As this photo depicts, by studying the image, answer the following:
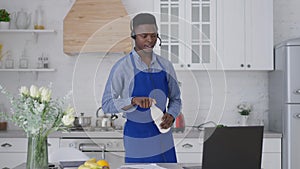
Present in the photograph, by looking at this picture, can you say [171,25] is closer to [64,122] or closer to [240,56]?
[64,122]

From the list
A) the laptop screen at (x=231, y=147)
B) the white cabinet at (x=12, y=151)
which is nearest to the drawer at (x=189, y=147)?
the white cabinet at (x=12, y=151)

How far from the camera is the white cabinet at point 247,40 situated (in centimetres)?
475

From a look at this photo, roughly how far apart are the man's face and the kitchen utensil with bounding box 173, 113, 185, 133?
0.43 metres

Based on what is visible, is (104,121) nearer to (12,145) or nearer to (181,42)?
(12,145)

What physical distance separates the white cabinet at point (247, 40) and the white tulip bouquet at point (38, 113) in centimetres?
279

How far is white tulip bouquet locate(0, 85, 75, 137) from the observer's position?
2.14 meters

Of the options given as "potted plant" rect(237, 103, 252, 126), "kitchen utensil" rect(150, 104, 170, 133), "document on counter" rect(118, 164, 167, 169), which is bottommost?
"document on counter" rect(118, 164, 167, 169)

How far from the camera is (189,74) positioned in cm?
266

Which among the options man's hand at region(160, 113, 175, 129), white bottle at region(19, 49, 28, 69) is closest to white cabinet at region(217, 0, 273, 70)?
white bottle at region(19, 49, 28, 69)

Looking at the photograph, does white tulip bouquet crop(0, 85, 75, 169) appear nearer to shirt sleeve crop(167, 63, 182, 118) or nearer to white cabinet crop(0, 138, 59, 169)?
shirt sleeve crop(167, 63, 182, 118)

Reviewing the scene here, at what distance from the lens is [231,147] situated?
2.06m

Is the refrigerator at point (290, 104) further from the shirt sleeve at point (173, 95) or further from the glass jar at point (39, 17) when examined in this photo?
the glass jar at point (39, 17)

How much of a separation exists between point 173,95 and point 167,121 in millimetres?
146

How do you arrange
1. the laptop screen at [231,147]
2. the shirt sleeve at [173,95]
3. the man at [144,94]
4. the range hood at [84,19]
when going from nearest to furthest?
the laptop screen at [231,147] → the man at [144,94] → the shirt sleeve at [173,95] → the range hood at [84,19]
